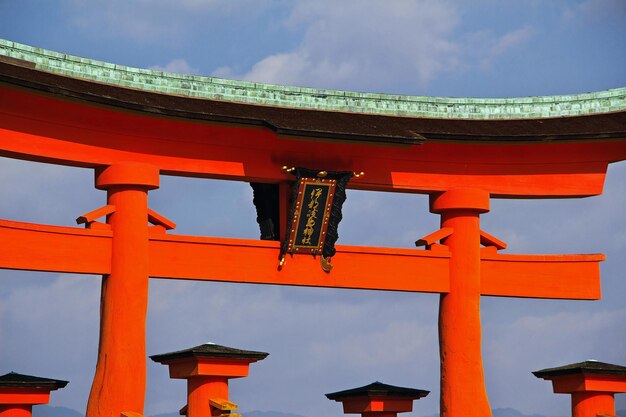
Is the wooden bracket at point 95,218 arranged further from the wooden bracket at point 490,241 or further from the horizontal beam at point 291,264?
the wooden bracket at point 490,241

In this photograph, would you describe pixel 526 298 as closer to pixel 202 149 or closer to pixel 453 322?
pixel 453 322

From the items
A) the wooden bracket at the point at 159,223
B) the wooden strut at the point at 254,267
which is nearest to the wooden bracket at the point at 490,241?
the wooden strut at the point at 254,267

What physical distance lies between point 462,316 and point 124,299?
4.64 metres

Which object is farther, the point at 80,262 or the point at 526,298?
the point at 526,298

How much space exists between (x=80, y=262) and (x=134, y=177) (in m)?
1.24

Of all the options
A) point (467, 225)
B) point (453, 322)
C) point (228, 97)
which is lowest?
point (453, 322)

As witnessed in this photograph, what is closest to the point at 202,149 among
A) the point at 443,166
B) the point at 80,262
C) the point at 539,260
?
the point at 80,262

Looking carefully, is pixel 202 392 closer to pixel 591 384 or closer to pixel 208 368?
pixel 208 368

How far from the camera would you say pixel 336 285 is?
18.0 m

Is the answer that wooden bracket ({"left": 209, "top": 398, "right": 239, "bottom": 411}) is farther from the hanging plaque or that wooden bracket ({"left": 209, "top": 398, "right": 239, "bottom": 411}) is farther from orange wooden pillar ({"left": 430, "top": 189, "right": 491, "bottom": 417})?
orange wooden pillar ({"left": 430, "top": 189, "right": 491, "bottom": 417})

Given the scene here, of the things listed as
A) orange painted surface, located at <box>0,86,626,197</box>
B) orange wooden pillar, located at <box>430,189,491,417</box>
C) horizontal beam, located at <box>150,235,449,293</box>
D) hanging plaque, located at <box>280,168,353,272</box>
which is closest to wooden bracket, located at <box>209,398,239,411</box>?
horizontal beam, located at <box>150,235,449,293</box>

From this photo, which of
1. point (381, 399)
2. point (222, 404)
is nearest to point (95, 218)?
point (222, 404)

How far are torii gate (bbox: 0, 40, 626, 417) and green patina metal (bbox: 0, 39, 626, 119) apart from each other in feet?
0.06

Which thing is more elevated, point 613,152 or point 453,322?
point 613,152
